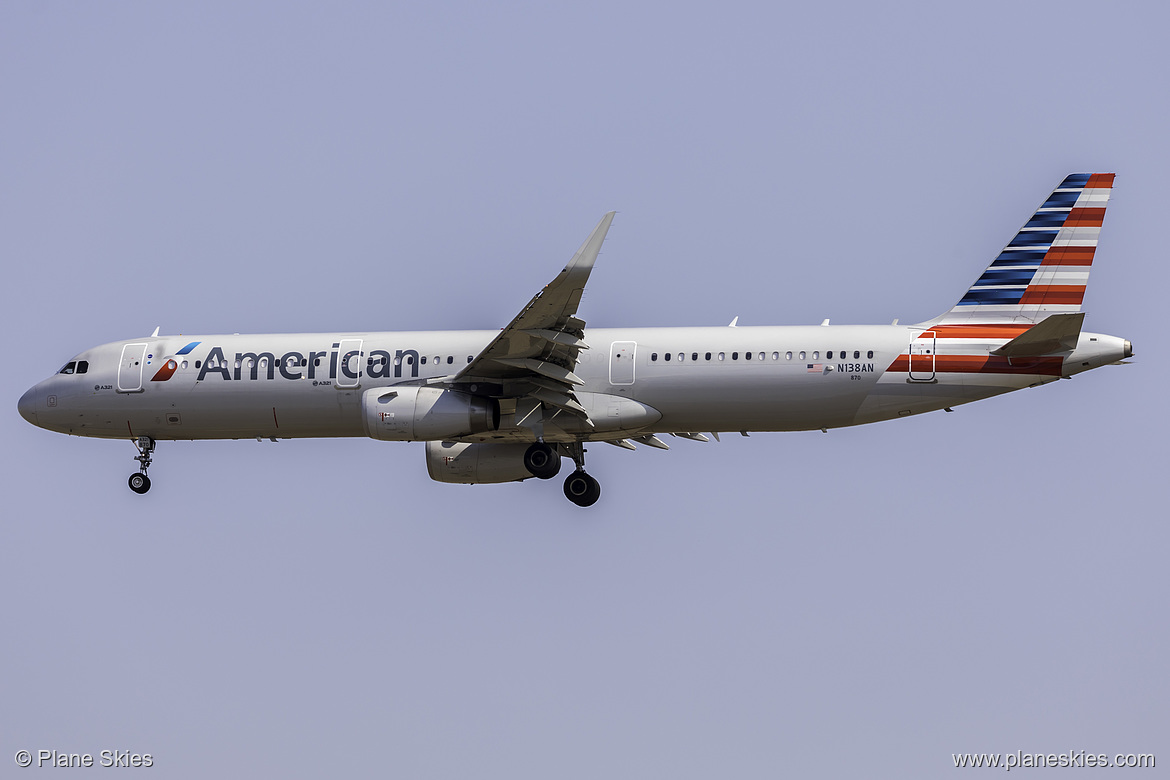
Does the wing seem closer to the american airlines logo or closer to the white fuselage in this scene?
the white fuselage

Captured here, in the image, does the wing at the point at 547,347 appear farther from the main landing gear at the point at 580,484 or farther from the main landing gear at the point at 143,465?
the main landing gear at the point at 143,465

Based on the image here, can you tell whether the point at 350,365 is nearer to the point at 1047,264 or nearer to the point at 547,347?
the point at 547,347

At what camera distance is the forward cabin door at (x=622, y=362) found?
110 feet

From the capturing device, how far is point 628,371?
110 ft

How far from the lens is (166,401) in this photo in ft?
119

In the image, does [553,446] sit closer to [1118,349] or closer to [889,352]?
[889,352]

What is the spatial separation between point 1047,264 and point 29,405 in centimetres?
2465

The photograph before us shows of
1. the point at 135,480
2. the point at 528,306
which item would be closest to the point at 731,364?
the point at 528,306

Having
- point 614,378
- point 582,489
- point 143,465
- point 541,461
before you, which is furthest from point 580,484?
point 143,465

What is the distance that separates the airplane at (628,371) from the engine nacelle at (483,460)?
0.92 metres

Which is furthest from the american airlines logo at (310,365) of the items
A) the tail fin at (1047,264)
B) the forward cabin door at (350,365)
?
the tail fin at (1047,264)

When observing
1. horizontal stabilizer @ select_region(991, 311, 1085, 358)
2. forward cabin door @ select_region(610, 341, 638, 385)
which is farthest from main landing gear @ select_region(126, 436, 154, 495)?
horizontal stabilizer @ select_region(991, 311, 1085, 358)

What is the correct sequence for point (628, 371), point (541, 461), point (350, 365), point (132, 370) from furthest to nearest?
point (132, 370) < point (350, 365) < point (541, 461) < point (628, 371)

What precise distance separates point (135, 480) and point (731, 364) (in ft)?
49.4
